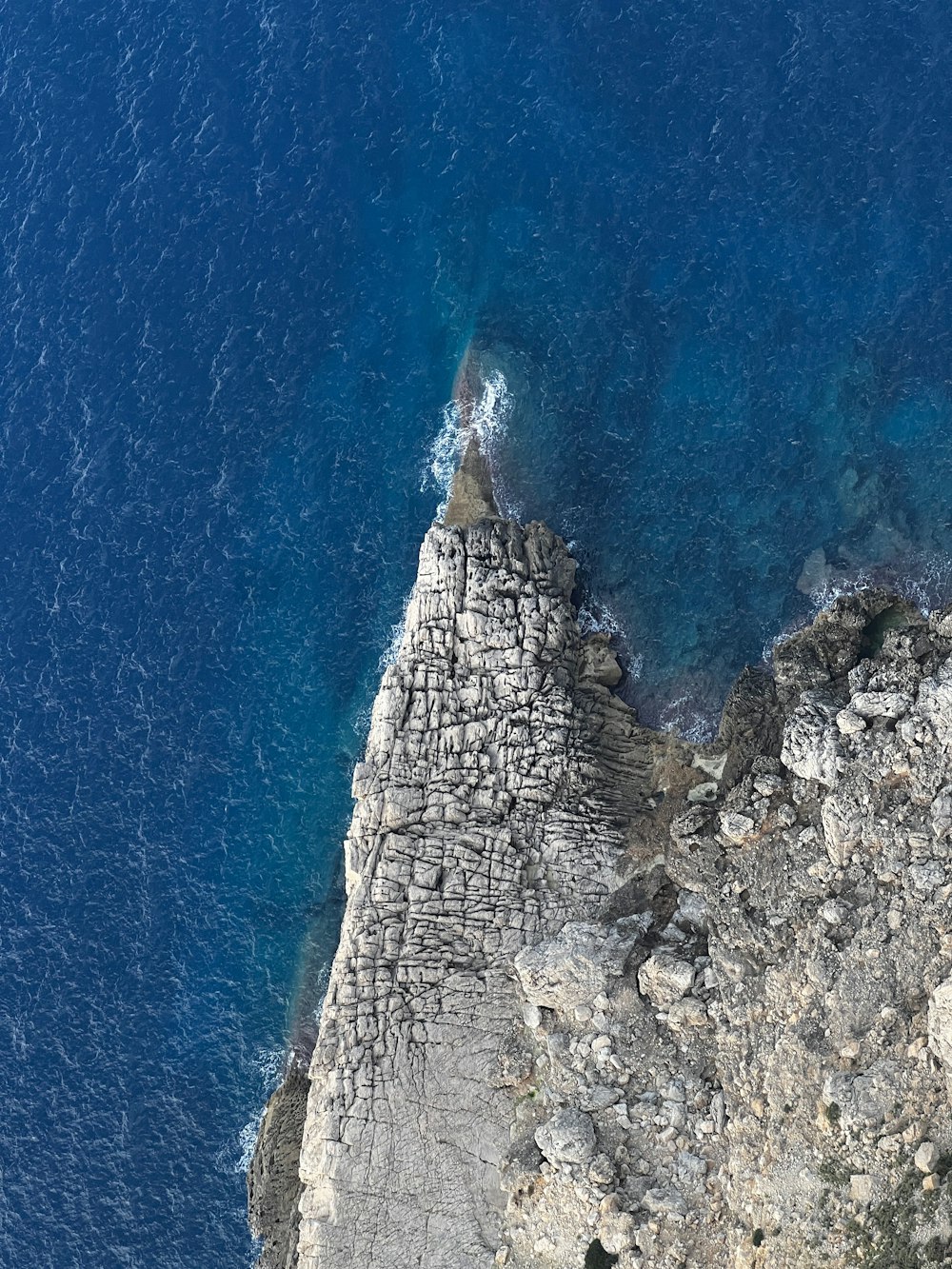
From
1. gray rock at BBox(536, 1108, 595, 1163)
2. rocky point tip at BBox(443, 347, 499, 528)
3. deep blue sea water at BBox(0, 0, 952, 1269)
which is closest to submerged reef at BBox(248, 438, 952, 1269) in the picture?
gray rock at BBox(536, 1108, 595, 1163)

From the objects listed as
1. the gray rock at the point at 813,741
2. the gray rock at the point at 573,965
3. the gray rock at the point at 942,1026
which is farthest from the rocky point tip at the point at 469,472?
the gray rock at the point at 942,1026

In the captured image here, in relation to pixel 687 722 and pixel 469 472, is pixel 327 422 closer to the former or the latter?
pixel 469 472

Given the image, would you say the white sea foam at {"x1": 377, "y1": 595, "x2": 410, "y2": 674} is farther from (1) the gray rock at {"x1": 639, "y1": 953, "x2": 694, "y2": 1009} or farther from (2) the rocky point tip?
(1) the gray rock at {"x1": 639, "y1": 953, "x2": 694, "y2": 1009}

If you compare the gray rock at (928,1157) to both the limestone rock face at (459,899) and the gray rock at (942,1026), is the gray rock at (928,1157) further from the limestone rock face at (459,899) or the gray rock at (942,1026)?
the limestone rock face at (459,899)

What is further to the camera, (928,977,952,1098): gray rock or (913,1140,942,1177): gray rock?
(928,977,952,1098): gray rock

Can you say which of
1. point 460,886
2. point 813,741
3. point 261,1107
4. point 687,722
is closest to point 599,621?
point 687,722
